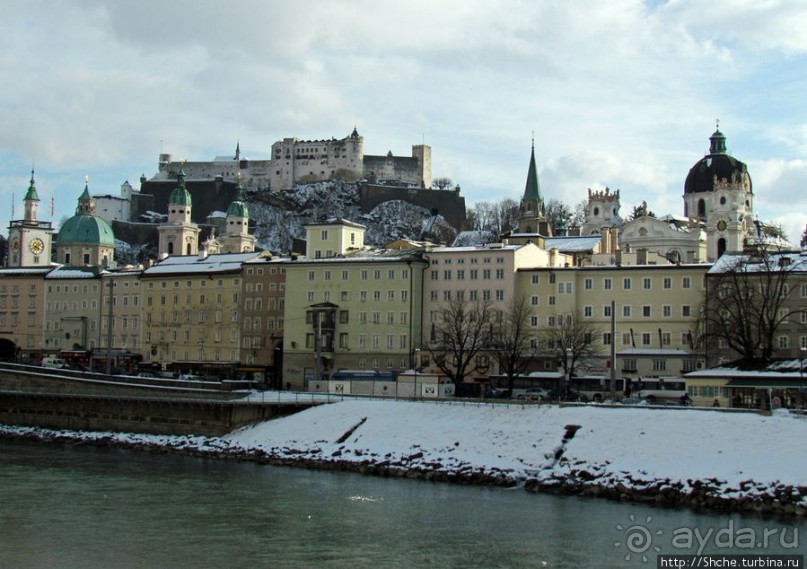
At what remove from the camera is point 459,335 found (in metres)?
74.9

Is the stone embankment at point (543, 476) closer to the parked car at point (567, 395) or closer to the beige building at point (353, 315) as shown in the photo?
the parked car at point (567, 395)

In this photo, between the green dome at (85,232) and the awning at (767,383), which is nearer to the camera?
the awning at (767,383)

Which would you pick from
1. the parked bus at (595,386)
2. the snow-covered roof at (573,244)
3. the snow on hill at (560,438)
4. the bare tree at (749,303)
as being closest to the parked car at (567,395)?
the parked bus at (595,386)

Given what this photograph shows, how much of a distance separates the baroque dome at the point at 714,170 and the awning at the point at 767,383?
255 feet

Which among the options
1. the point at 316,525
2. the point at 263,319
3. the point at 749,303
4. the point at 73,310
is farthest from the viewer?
the point at 73,310

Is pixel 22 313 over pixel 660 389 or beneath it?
over

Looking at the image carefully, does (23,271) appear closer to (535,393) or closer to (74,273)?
(74,273)

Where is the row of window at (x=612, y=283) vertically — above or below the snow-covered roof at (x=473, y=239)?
below

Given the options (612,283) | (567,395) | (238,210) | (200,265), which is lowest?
(567,395)

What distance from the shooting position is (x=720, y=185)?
133250 mm

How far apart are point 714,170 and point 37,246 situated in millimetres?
83402

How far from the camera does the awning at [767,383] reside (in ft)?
193

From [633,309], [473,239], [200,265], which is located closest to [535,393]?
[633,309]

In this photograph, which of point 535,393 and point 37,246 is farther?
point 37,246
